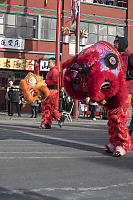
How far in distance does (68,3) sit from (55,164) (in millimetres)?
19633

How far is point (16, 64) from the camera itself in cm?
2153

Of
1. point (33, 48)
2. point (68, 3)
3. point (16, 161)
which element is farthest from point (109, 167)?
point (68, 3)

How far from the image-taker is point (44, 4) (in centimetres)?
2262

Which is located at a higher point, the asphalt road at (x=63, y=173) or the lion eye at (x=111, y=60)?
Result: the lion eye at (x=111, y=60)

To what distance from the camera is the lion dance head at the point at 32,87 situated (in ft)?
25.0

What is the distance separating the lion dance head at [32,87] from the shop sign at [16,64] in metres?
13.5

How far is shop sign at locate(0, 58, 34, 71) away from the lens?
21.3 meters

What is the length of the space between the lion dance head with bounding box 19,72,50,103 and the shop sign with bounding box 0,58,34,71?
44.2ft

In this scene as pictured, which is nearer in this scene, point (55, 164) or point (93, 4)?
point (55, 164)

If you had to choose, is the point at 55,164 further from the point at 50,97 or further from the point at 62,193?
the point at 50,97

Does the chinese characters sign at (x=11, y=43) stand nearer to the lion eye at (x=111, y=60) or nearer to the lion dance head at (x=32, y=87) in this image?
the lion dance head at (x=32, y=87)

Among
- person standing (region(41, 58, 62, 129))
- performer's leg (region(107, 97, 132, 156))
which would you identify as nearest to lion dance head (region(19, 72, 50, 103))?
person standing (region(41, 58, 62, 129))

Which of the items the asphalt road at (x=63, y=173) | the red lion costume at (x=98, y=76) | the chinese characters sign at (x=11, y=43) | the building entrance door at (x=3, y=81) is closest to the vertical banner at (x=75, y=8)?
the chinese characters sign at (x=11, y=43)

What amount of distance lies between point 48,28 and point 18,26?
205 centimetres
